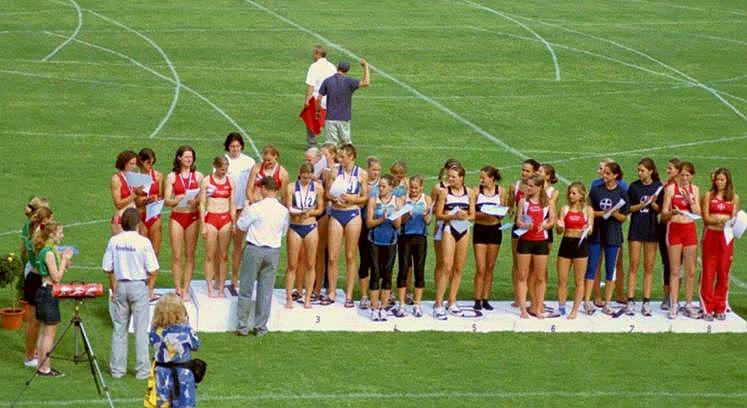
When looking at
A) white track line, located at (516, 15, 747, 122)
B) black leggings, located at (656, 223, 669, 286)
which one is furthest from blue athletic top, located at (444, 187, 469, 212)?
white track line, located at (516, 15, 747, 122)

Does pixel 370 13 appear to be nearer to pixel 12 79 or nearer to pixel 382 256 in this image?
pixel 12 79

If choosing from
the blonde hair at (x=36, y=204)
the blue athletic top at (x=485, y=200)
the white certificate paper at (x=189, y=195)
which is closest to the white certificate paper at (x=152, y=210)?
the white certificate paper at (x=189, y=195)

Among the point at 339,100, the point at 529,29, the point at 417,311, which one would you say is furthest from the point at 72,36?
the point at 417,311

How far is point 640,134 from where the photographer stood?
3222 cm

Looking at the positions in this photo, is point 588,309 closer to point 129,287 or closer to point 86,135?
point 129,287

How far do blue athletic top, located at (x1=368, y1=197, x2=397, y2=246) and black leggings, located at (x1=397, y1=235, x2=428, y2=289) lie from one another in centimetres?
19

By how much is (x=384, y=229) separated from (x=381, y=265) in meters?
0.48

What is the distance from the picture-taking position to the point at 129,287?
56.0 feet

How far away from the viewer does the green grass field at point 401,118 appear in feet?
57.1

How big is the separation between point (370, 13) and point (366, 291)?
80.3ft

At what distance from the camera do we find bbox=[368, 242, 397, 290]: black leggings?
764 inches

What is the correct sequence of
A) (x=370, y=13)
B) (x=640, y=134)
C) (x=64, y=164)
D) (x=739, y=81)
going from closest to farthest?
(x=64, y=164), (x=640, y=134), (x=739, y=81), (x=370, y=13)

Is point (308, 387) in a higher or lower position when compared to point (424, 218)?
lower

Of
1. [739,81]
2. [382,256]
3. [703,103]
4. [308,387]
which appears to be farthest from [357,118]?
[308,387]
